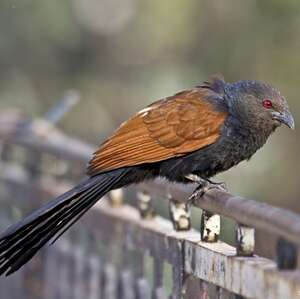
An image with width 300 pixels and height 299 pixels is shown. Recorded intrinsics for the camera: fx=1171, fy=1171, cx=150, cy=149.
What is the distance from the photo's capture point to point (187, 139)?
16.0ft

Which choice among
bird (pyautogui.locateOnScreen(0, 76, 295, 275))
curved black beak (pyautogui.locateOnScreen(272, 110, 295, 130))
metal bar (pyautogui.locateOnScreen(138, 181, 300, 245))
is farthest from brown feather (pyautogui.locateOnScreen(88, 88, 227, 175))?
metal bar (pyautogui.locateOnScreen(138, 181, 300, 245))

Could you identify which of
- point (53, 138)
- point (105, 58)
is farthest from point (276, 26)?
point (53, 138)

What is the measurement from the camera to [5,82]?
12.8 meters

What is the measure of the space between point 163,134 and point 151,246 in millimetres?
473

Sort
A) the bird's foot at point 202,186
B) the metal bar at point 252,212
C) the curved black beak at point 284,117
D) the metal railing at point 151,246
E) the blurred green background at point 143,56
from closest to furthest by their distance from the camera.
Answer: the metal bar at point 252,212 → the metal railing at point 151,246 → the bird's foot at point 202,186 → the curved black beak at point 284,117 → the blurred green background at point 143,56

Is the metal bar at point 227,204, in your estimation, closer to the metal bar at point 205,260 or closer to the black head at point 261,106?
the metal bar at point 205,260

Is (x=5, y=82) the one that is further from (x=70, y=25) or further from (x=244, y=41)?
Result: (x=244, y=41)

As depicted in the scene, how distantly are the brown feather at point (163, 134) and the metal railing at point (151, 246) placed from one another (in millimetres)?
166

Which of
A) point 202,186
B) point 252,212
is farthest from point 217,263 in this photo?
point 202,186

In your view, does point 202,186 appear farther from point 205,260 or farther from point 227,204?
point 227,204

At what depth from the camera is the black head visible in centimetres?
474

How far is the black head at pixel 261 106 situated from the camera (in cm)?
474

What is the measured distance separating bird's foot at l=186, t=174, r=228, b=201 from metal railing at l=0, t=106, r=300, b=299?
0.06m

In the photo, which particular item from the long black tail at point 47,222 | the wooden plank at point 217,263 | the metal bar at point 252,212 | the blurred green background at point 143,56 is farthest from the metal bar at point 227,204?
the blurred green background at point 143,56
